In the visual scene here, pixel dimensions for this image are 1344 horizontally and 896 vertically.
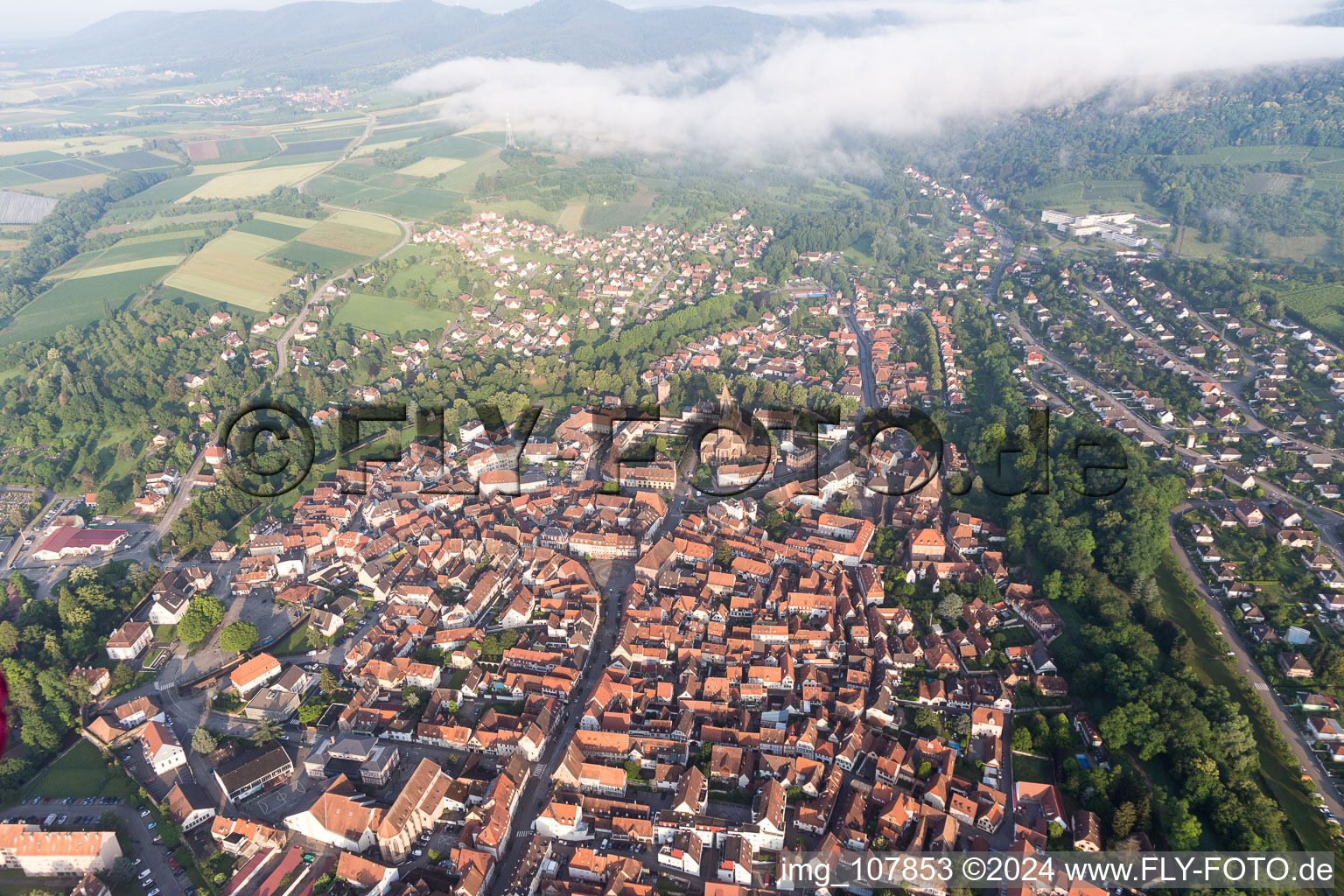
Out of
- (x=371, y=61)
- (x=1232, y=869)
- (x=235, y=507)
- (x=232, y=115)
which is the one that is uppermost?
(x=371, y=61)

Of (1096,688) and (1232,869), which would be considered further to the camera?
(1096,688)

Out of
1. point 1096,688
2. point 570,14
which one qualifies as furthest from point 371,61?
point 1096,688

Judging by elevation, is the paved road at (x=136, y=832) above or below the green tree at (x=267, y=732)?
below

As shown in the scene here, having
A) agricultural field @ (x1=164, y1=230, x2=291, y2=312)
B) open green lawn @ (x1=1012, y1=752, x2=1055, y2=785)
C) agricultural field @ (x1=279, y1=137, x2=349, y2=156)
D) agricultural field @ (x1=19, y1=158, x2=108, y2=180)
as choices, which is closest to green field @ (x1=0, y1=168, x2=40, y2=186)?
agricultural field @ (x1=19, y1=158, x2=108, y2=180)

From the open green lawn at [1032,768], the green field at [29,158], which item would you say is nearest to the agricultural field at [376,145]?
the green field at [29,158]

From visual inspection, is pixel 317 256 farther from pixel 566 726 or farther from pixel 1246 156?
pixel 1246 156

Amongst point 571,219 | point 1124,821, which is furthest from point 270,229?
point 1124,821

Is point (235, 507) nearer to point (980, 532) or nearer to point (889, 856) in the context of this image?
point (889, 856)

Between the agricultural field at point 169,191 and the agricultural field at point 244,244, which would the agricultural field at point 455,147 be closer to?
the agricultural field at point 169,191
